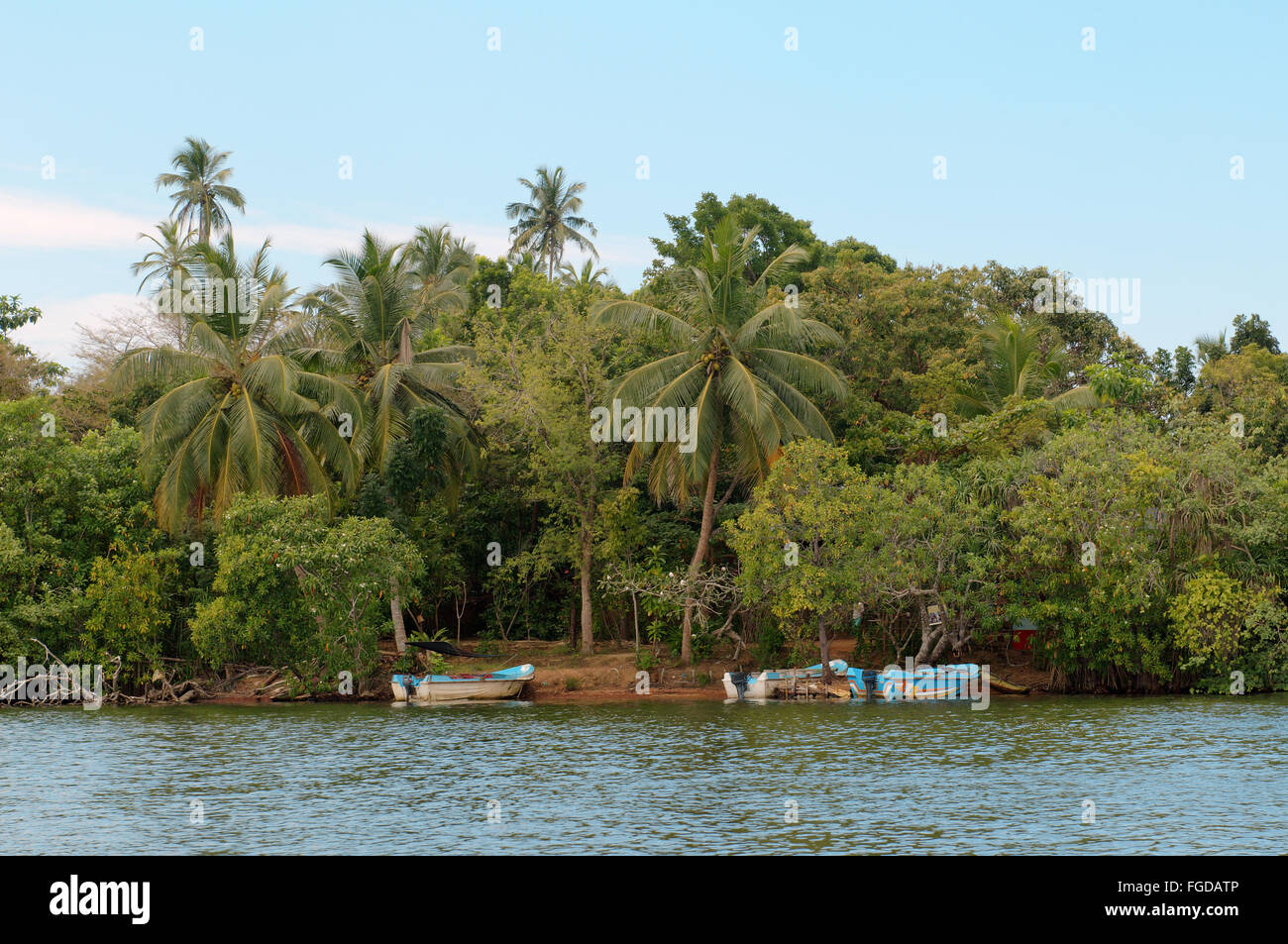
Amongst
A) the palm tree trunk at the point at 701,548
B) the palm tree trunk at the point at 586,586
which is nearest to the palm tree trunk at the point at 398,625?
the palm tree trunk at the point at 586,586

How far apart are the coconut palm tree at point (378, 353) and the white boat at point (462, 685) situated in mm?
6495

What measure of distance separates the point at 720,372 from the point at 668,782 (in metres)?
15.4

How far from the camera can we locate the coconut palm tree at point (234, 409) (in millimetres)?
30781

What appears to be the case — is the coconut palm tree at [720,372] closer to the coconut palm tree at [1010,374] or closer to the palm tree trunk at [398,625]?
the coconut palm tree at [1010,374]

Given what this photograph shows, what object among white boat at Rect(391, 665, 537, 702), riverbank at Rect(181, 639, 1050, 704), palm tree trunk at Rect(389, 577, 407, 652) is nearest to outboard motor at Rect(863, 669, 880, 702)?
riverbank at Rect(181, 639, 1050, 704)

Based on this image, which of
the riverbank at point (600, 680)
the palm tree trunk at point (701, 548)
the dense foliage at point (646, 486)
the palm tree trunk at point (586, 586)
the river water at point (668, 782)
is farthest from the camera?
the palm tree trunk at point (586, 586)

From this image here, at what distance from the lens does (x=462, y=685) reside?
31.2 m

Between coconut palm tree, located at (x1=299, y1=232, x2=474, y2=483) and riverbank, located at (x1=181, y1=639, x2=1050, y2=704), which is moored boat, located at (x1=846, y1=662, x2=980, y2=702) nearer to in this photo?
riverbank, located at (x1=181, y1=639, x2=1050, y2=704)

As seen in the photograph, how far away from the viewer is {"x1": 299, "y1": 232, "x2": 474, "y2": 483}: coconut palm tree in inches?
1334

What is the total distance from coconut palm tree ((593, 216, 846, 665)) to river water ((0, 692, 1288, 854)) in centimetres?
745

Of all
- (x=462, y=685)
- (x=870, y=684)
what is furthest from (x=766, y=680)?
(x=462, y=685)

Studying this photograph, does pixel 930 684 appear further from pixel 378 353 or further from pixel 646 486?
pixel 378 353

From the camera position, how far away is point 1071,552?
93.8 ft
